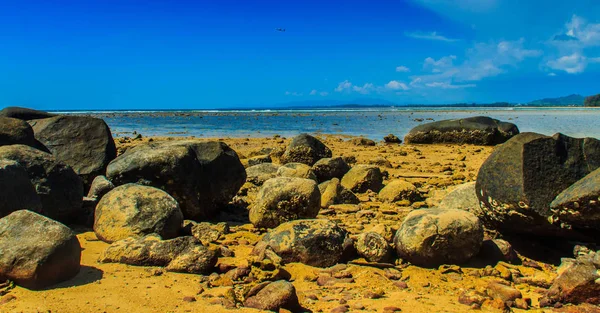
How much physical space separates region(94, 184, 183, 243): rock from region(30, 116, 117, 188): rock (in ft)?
8.63

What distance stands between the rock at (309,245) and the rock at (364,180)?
410 cm

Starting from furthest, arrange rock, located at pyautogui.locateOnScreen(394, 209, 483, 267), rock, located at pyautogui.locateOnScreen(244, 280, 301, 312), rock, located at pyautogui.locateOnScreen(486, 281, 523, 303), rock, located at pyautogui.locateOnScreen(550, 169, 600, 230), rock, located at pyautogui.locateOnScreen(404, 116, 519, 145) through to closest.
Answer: rock, located at pyautogui.locateOnScreen(404, 116, 519, 145) < rock, located at pyautogui.locateOnScreen(394, 209, 483, 267) < rock, located at pyautogui.locateOnScreen(550, 169, 600, 230) < rock, located at pyautogui.locateOnScreen(486, 281, 523, 303) < rock, located at pyautogui.locateOnScreen(244, 280, 301, 312)

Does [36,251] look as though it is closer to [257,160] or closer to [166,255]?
[166,255]

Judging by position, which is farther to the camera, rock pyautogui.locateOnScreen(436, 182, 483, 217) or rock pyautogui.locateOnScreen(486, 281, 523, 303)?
rock pyautogui.locateOnScreen(436, 182, 483, 217)

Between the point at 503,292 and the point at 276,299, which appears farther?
the point at 503,292

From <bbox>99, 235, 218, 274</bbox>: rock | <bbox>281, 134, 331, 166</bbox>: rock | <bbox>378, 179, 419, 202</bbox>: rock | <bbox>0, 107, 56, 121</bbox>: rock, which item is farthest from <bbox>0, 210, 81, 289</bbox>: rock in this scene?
<bbox>281, 134, 331, 166</bbox>: rock

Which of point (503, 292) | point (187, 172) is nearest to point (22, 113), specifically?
point (187, 172)

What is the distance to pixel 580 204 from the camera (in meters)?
4.84

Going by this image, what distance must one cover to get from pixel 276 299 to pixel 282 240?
151 centimetres

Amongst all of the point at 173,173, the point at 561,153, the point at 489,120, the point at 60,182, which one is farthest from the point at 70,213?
the point at 489,120

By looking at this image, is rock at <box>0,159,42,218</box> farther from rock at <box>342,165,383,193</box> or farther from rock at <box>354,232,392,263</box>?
rock at <box>342,165,383,193</box>

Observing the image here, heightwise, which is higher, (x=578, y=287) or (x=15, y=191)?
(x=15, y=191)

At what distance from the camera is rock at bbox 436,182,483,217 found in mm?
6832

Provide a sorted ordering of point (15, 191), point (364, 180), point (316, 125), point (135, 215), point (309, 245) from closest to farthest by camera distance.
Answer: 1. point (309, 245)
2. point (15, 191)
3. point (135, 215)
4. point (364, 180)
5. point (316, 125)
